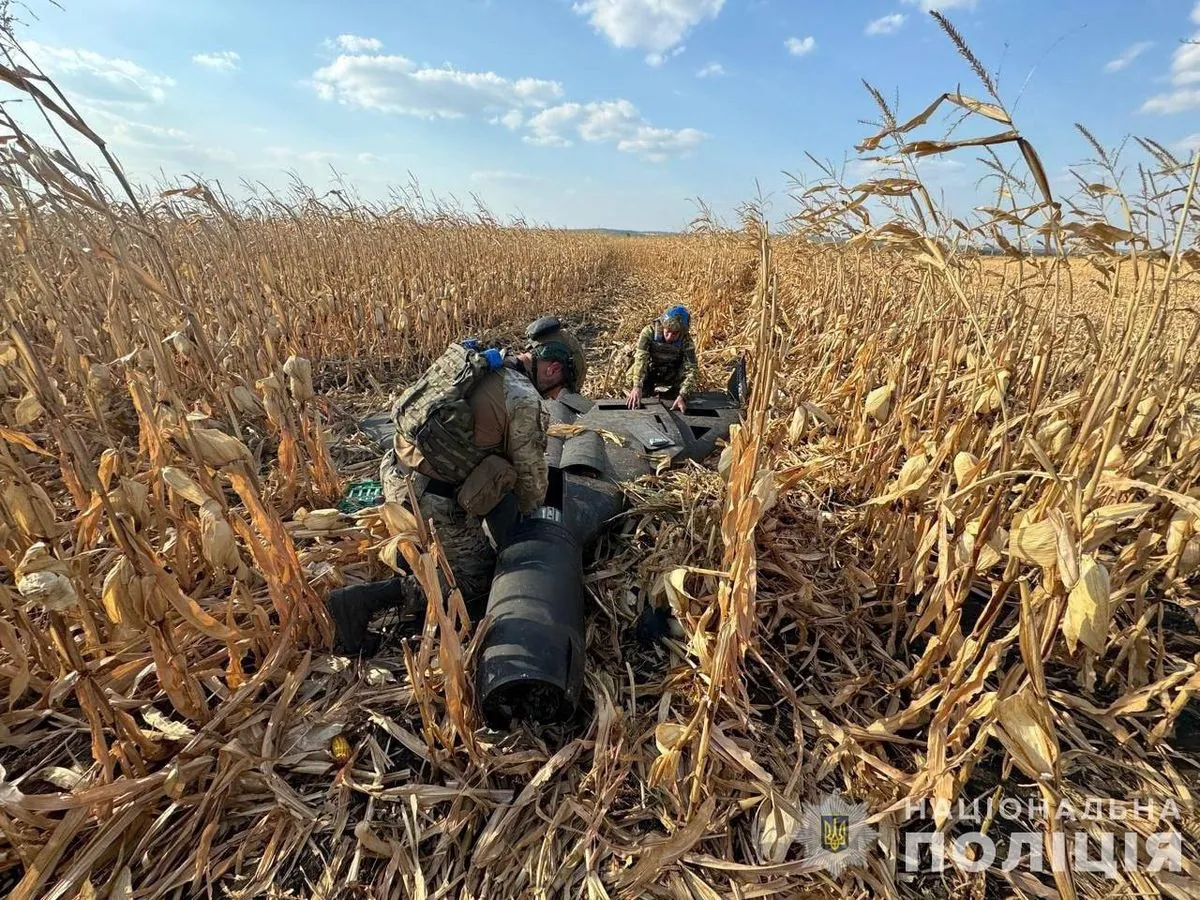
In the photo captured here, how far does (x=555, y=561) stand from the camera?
2121 millimetres

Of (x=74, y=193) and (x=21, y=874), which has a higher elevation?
(x=74, y=193)

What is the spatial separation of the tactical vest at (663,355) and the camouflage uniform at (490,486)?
266cm

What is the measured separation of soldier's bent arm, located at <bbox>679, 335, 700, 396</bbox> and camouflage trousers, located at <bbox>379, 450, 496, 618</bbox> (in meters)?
2.42

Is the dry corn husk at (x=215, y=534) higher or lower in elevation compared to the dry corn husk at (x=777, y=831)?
higher

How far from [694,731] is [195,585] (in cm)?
207

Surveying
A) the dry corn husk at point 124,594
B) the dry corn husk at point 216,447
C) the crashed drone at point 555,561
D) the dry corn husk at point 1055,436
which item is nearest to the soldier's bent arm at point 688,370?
the crashed drone at point 555,561

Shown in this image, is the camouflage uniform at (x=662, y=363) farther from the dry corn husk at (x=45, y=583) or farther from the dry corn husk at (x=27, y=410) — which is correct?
the dry corn husk at (x=45, y=583)

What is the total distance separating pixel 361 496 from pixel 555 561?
1576 mm

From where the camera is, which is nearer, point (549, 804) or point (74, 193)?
point (74, 193)

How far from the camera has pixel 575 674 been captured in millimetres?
1812

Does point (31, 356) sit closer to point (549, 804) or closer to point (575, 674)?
point (575, 674)

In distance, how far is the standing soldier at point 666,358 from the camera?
15.5 ft

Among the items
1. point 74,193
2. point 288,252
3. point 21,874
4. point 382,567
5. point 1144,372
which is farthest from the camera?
point 288,252

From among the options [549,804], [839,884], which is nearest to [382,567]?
[549,804]
